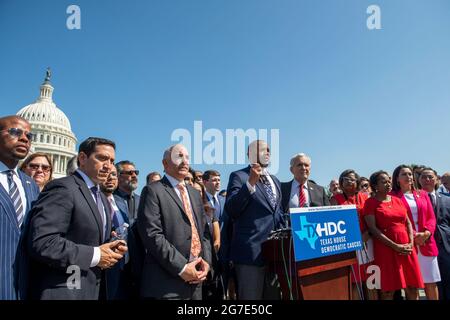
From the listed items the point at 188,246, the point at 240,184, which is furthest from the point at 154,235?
the point at 240,184

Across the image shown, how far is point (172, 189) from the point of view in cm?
367

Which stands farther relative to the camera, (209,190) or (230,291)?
(209,190)

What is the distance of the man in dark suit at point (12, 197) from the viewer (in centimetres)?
253

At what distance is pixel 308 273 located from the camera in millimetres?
3279

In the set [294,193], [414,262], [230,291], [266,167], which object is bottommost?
[230,291]

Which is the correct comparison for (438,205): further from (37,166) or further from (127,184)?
(37,166)

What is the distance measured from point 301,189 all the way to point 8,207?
353cm

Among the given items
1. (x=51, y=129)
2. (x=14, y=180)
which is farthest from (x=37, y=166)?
(x=51, y=129)

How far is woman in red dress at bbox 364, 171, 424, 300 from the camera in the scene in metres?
4.92

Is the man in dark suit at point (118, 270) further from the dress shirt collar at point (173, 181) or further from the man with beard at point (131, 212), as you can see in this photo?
the dress shirt collar at point (173, 181)

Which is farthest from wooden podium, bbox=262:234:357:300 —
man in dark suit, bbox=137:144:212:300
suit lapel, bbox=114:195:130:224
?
suit lapel, bbox=114:195:130:224

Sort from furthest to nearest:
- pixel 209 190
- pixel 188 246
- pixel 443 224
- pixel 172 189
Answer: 1. pixel 209 190
2. pixel 443 224
3. pixel 172 189
4. pixel 188 246
